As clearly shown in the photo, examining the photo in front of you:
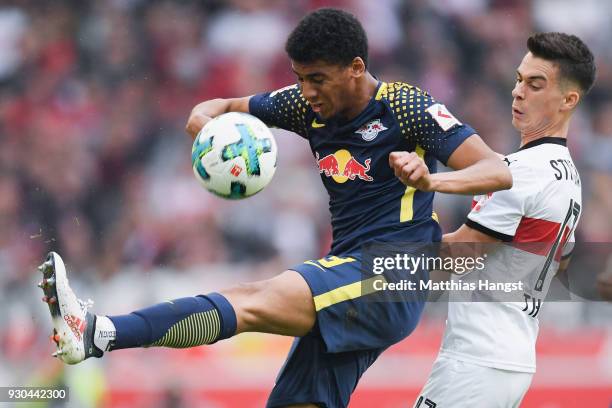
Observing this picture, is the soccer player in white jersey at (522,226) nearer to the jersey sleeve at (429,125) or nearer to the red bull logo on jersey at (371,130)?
the jersey sleeve at (429,125)

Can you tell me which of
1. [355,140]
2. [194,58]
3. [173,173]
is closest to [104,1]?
[194,58]

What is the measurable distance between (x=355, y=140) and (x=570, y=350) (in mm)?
4381

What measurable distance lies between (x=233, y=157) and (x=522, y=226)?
4.76ft

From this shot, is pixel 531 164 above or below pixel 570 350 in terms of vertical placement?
above

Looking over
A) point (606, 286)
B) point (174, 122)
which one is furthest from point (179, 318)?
point (174, 122)

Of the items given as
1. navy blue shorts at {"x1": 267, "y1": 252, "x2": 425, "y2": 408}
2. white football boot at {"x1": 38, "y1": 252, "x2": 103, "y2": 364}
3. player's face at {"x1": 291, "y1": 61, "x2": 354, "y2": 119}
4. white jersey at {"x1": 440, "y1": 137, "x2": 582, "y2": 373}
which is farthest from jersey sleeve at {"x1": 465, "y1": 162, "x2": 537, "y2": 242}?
white football boot at {"x1": 38, "y1": 252, "x2": 103, "y2": 364}

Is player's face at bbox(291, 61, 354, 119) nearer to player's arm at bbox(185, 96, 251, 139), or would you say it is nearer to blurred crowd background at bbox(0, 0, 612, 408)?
player's arm at bbox(185, 96, 251, 139)

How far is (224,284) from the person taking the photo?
31.0 ft

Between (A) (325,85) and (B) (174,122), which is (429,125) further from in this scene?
(B) (174,122)

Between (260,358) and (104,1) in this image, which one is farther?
(104,1)

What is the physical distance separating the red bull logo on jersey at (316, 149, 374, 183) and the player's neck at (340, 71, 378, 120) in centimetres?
19

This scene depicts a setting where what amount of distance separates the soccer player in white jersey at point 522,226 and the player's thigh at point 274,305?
0.79m

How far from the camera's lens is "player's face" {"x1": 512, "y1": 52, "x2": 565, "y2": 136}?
5.19 metres

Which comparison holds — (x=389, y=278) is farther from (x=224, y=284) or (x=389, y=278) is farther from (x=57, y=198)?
(x=57, y=198)
